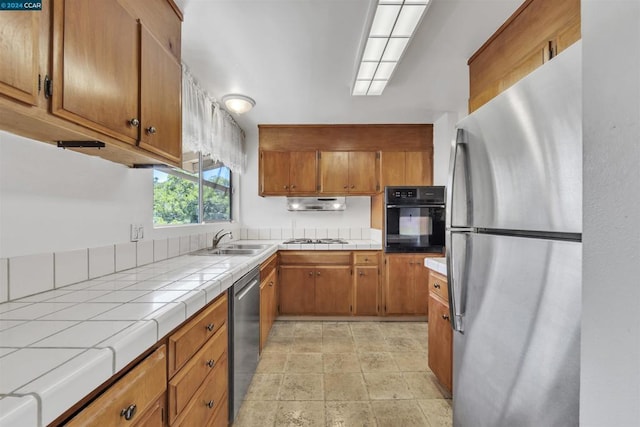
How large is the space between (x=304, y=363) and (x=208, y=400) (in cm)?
116

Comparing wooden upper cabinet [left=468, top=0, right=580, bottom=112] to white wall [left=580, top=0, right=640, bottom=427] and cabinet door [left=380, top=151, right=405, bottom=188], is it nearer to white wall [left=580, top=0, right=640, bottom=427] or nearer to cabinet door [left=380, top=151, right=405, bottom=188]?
white wall [left=580, top=0, right=640, bottom=427]

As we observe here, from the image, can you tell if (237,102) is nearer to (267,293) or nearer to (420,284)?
(267,293)

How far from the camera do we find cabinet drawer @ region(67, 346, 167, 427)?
0.60 metres

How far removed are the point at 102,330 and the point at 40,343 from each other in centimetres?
12

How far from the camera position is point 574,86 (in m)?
0.73

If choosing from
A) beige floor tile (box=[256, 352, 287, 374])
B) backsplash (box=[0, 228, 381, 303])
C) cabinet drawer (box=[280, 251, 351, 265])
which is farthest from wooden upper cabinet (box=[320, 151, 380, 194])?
beige floor tile (box=[256, 352, 287, 374])

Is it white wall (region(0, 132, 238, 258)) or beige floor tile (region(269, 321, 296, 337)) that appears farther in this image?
beige floor tile (region(269, 321, 296, 337))

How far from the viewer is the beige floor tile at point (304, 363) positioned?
83.9 inches

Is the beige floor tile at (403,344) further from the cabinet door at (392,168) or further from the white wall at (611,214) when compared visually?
the white wall at (611,214)

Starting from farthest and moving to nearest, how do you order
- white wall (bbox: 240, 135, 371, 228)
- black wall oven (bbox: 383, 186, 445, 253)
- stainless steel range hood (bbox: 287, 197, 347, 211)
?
white wall (bbox: 240, 135, 371, 228), stainless steel range hood (bbox: 287, 197, 347, 211), black wall oven (bbox: 383, 186, 445, 253)

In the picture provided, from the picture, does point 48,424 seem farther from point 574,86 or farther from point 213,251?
point 213,251

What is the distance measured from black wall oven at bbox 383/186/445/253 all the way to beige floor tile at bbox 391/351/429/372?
3.50 feet

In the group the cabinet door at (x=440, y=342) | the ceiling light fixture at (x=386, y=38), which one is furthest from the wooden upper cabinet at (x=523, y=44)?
the cabinet door at (x=440, y=342)

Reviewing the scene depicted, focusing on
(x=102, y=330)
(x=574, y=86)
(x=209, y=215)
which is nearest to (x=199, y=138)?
(x=209, y=215)
